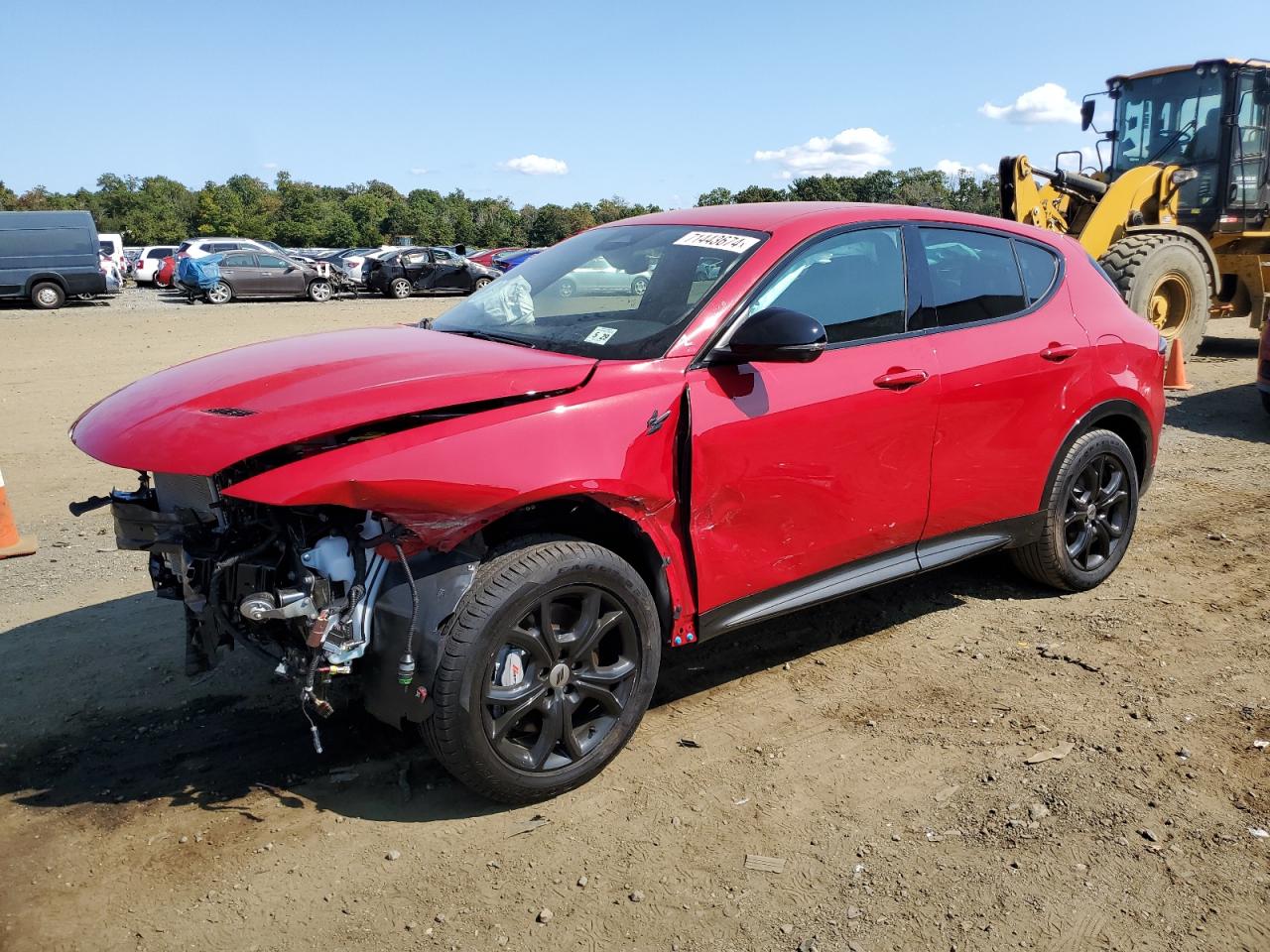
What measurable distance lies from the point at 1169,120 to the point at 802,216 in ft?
37.0

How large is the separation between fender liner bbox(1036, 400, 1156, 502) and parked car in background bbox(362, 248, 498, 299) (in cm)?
2634

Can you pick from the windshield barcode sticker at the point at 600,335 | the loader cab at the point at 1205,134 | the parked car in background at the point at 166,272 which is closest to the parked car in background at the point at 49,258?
the parked car in background at the point at 166,272

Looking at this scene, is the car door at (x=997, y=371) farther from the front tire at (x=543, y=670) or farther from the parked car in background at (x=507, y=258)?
the parked car in background at (x=507, y=258)

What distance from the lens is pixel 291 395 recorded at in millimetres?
3141

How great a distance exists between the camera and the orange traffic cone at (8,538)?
579cm

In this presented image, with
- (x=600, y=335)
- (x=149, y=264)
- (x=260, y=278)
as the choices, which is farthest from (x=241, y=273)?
(x=600, y=335)

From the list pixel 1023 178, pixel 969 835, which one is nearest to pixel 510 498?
pixel 969 835

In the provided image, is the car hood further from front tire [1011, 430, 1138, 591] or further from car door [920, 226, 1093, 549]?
front tire [1011, 430, 1138, 591]

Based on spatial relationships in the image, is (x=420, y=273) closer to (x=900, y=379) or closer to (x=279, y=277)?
(x=279, y=277)

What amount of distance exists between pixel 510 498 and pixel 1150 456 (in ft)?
12.4

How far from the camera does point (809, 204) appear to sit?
4.44 metres

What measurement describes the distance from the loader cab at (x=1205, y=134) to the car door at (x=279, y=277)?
21.1 meters

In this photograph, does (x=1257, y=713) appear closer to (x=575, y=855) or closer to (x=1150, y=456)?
(x=1150, y=456)

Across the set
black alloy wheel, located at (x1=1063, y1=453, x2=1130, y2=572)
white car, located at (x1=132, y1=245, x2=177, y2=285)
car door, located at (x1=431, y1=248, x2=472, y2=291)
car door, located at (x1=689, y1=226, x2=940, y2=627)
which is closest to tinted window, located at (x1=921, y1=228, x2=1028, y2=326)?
car door, located at (x1=689, y1=226, x2=940, y2=627)
